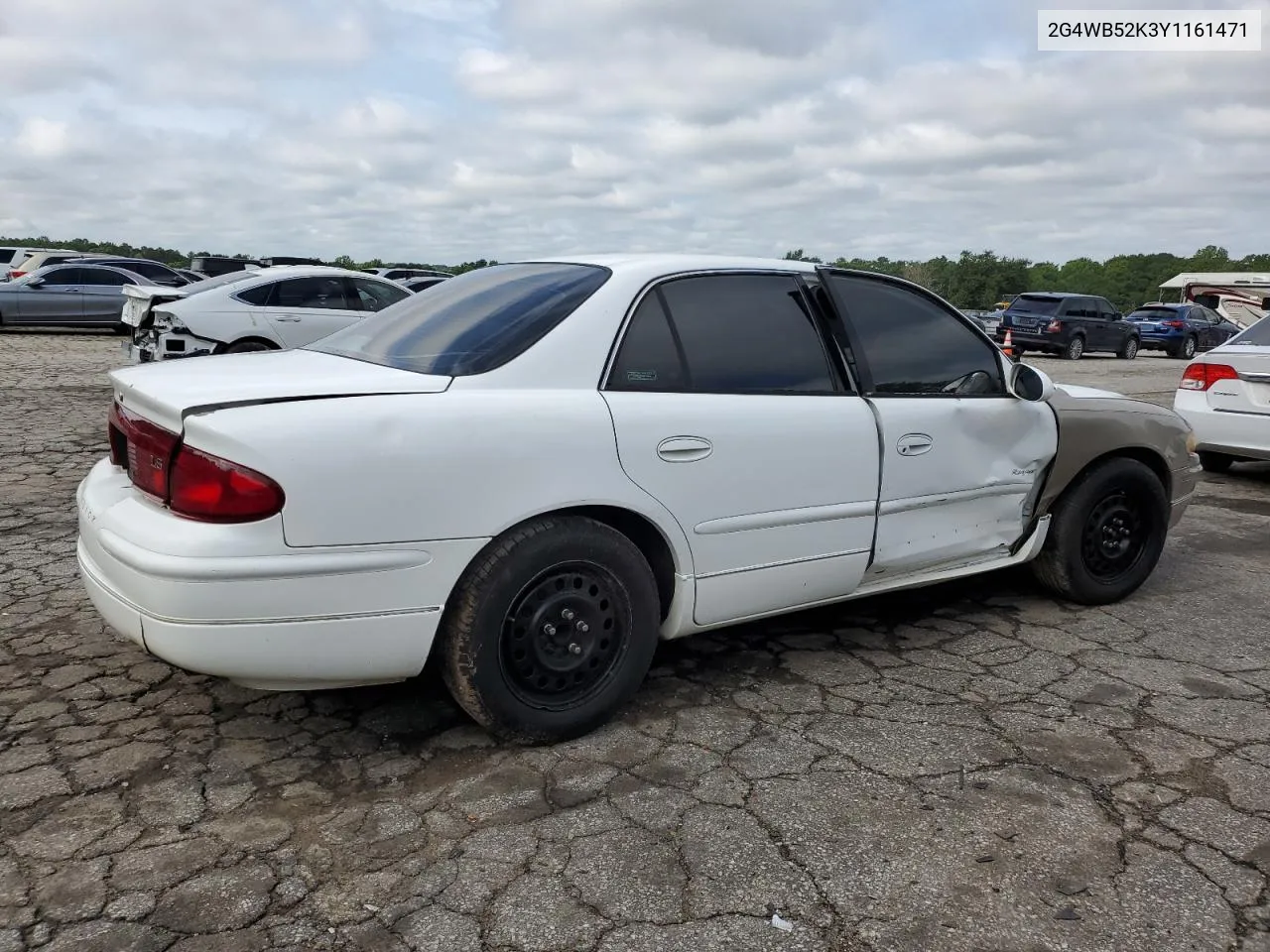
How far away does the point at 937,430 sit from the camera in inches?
148

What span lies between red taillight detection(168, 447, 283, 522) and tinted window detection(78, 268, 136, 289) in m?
18.5

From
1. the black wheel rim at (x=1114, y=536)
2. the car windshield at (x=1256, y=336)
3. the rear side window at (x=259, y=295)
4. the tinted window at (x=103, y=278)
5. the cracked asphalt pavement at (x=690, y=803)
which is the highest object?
the tinted window at (x=103, y=278)

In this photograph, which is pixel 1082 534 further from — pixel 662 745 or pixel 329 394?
pixel 329 394

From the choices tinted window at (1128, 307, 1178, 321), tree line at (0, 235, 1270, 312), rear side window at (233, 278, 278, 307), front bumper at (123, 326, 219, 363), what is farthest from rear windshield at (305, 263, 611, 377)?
tree line at (0, 235, 1270, 312)

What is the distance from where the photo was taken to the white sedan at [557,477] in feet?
8.48

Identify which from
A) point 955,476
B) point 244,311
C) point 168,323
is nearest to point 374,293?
point 244,311

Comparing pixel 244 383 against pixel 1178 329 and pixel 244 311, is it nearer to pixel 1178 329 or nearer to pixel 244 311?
pixel 244 311

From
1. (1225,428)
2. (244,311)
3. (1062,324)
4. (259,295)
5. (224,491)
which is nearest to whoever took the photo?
(224,491)

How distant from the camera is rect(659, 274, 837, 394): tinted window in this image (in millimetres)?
3301

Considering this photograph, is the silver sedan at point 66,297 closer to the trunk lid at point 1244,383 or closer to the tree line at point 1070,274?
the trunk lid at point 1244,383

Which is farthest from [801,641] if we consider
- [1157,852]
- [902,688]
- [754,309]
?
[1157,852]

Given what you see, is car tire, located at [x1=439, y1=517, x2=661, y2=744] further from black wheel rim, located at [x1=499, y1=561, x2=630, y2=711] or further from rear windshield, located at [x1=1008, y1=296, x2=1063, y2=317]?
rear windshield, located at [x1=1008, y1=296, x2=1063, y2=317]

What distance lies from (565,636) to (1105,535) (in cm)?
280

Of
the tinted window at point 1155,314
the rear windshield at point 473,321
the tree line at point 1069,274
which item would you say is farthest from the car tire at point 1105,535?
the tree line at point 1069,274
